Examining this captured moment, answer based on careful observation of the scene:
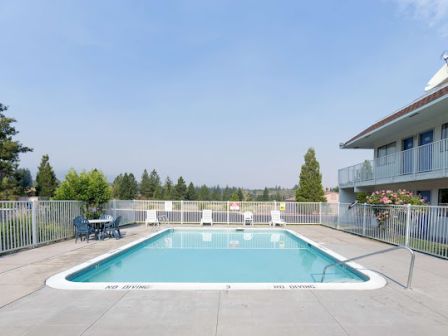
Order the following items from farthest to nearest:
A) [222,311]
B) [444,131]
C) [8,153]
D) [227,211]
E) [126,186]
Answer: [126,186], [8,153], [227,211], [444,131], [222,311]

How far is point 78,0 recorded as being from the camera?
10953mm

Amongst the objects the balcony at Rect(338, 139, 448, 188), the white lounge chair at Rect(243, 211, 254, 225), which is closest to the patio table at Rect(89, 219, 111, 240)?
the white lounge chair at Rect(243, 211, 254, 225)

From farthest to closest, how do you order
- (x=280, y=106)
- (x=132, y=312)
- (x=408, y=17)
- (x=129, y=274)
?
(x=280, y=106) < (x=408, y=17) < (x=129, y=274) < (x=132, y=312)

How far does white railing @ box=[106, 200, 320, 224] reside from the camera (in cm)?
1784

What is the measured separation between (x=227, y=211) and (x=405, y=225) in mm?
10213

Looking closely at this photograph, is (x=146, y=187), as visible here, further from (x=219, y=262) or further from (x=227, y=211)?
(x=219, y=262)

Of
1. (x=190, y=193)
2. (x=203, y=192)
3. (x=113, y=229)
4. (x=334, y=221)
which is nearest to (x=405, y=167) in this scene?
(x=334, y=221)

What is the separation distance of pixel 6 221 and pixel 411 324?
8.72 meters

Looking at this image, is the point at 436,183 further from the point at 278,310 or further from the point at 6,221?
the point at 6,221

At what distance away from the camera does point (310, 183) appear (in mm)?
30203

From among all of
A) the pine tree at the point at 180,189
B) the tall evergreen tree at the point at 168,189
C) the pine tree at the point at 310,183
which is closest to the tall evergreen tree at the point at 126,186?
the tall evergreen tree at the point at 168,189

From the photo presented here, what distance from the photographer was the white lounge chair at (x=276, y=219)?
17172 millimetres

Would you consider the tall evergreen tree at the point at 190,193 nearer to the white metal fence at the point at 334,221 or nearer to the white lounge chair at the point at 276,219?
the white metal fence at the point at 334,221

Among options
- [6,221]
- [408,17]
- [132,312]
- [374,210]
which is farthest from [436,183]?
[6,221]
